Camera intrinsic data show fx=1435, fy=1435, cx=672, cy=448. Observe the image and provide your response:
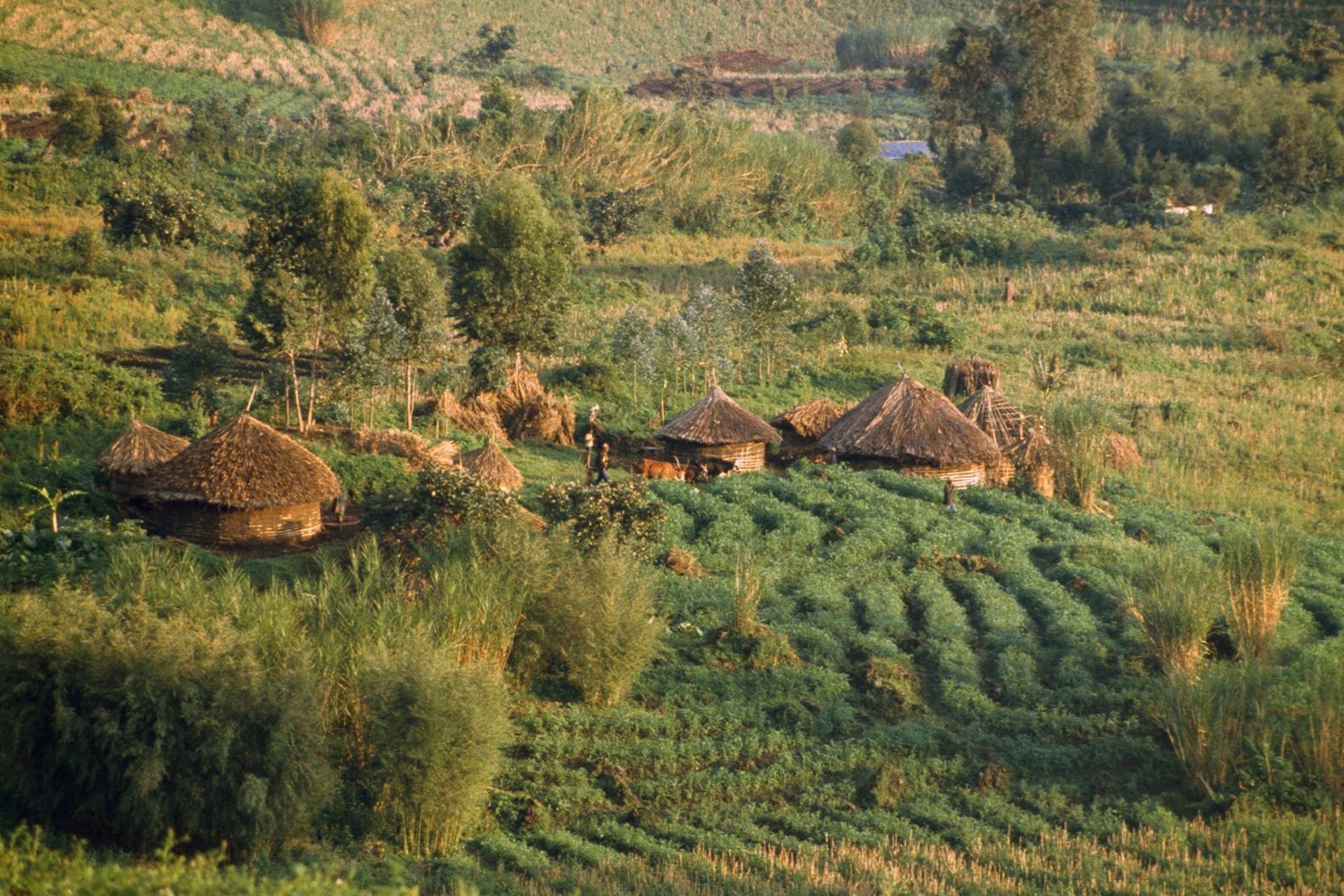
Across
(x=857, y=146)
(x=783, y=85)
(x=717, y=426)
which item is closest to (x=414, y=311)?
(x=717, y=426)

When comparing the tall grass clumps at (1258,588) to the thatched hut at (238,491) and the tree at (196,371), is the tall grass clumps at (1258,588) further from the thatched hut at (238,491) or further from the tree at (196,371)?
the tree at (196,371)

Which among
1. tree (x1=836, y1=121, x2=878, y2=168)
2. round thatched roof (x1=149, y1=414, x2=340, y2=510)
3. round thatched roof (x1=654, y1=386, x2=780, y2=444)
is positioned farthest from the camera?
tree (x1=836, y1=121, x2=878, y2=168)

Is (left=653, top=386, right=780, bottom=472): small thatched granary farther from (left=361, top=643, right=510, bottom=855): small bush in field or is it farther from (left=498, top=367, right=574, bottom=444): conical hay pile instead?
(left=361, top=643, right=510, bottom=855): small bush in field

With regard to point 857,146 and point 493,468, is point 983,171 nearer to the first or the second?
point 857,146

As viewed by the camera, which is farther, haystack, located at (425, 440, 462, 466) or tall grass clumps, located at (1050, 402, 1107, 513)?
tall grass clumps, located at (1050, 402, 1107, 513)

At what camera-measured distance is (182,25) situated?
56.8 meters

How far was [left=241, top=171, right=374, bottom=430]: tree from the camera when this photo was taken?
24.4 meters

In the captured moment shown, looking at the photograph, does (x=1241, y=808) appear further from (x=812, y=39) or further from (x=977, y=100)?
(x=812, y=39)

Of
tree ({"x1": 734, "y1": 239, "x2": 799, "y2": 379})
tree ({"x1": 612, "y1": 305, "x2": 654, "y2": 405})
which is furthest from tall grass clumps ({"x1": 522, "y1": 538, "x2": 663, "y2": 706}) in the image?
tree ({"x1": 734, "y1": 239, "x2": 799, "y2": 379})

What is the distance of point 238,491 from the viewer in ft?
62.9

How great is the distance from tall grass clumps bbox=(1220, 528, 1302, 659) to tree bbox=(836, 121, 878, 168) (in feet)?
139

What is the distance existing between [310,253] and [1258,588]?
52.9 ft

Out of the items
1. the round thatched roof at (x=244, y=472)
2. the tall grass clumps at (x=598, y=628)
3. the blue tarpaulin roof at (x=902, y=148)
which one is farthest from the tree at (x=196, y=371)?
the blue tarpaulin roof at (x=902, y=148)

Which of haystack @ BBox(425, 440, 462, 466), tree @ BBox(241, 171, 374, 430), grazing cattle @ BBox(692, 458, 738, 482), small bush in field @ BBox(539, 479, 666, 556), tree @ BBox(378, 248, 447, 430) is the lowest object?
grazing cattle @ BBox(692, 458, 738, 482)
